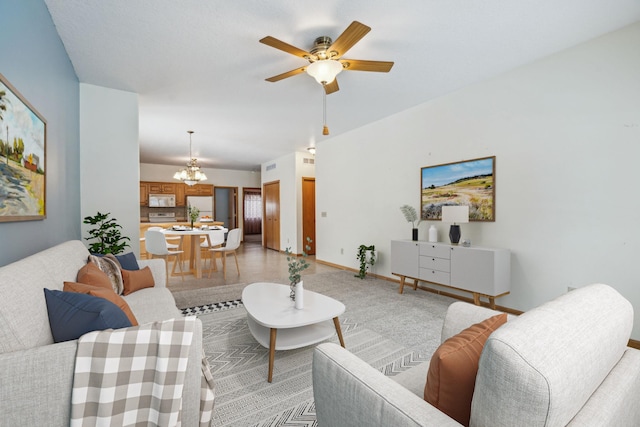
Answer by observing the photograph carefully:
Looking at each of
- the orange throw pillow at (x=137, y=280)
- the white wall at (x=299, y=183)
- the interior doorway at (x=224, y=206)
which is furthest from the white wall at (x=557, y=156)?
the interior doorway at (x=224, y=206)

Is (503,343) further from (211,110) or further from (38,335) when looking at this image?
(211,110)

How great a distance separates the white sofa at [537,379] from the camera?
0.61 m

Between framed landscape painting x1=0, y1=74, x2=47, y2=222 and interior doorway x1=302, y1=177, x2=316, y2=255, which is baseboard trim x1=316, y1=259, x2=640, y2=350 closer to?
interior doorway x1=302, y1=177, x2=316, y2=255

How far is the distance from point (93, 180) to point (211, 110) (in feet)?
5.93

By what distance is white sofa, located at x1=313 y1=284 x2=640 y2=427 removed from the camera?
0.61 meters

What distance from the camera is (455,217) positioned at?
3346 mm

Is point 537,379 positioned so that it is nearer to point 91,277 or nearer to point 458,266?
point 91,277

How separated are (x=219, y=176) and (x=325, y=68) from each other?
8135 mm

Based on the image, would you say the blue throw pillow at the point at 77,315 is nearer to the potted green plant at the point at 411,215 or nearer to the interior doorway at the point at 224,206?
the potted green plant at the point at 411,215

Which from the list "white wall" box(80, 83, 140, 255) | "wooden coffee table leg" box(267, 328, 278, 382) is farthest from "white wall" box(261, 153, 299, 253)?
"wooden coffee table leg" box(267, 328, 278, 382)

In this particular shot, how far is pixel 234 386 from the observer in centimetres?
192

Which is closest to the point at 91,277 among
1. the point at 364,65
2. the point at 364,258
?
the point at 364,65

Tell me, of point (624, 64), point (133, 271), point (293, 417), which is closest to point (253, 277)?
point (133, 271)

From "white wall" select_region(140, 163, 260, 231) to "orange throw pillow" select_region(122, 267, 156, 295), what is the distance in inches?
285
